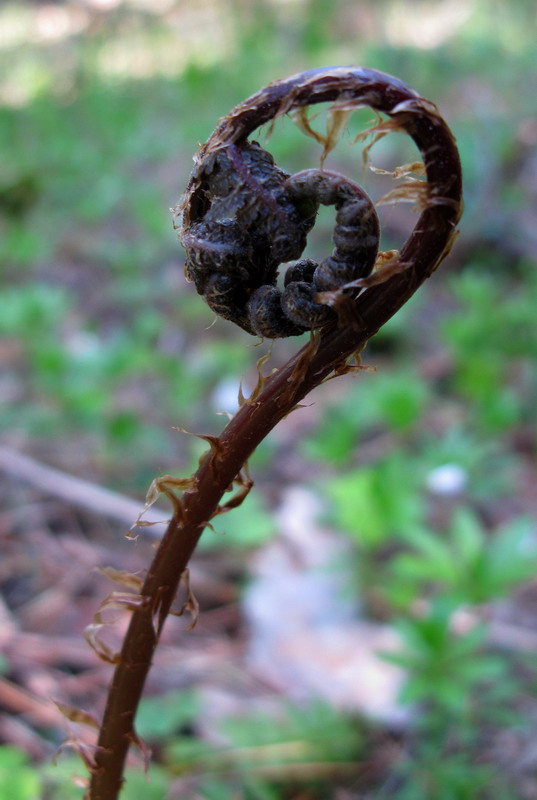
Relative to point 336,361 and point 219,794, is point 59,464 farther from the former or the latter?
point 336,361

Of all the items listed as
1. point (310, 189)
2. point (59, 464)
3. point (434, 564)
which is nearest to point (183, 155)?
point (59, 464)

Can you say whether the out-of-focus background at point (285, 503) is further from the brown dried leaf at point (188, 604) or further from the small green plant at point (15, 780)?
the brown dried leaf at point (188, 604)

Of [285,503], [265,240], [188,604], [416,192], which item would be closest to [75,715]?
[188,604]

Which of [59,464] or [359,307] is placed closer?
[359,307]

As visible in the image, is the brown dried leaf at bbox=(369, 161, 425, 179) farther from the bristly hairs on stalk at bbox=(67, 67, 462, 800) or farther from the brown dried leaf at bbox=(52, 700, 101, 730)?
the brown dried leaf at bbox=(52, 700, 101, 730)

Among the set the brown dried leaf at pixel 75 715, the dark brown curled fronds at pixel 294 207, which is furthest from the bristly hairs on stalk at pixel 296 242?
the brown dried leaf at pixel 75 715

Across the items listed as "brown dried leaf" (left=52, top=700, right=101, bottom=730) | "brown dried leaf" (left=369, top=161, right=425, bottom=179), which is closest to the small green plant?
"brown dried leaf" (left=52, top=700, right=101, bottom=730)

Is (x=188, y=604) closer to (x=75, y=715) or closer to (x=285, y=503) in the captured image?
(x=75, y=715)
